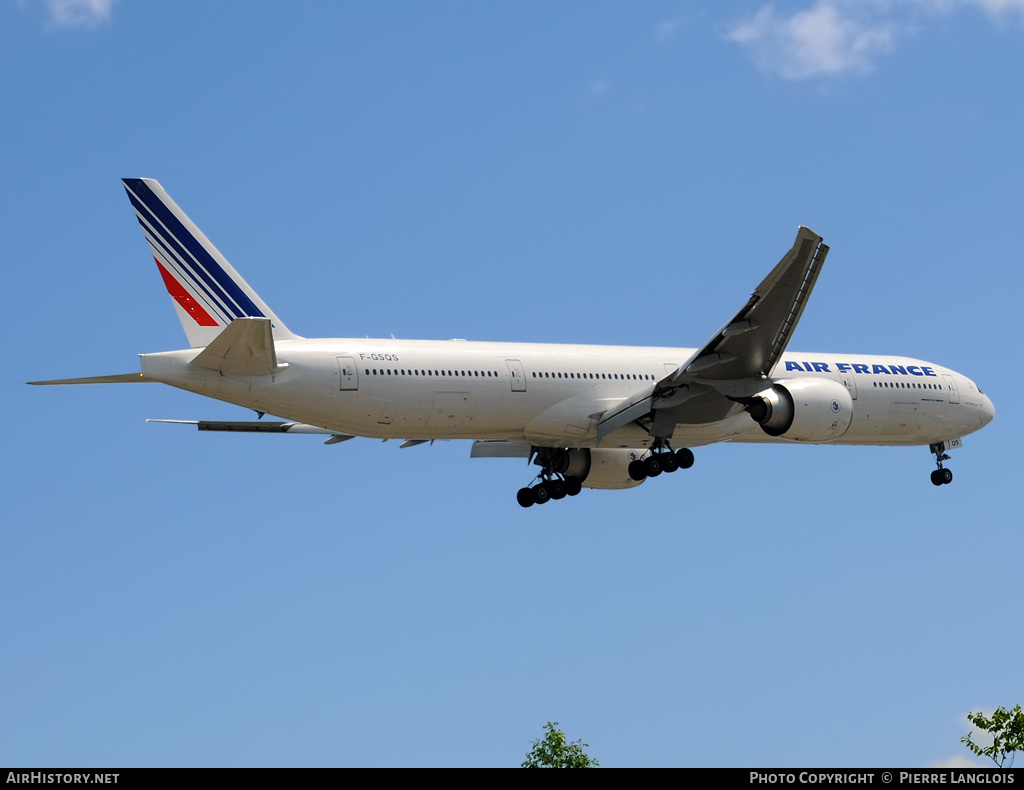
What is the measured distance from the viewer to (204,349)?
89.5 ft

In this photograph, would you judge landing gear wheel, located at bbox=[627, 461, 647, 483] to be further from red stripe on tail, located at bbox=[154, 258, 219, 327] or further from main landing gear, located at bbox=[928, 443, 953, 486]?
red stripe on tail, located at bbox=[154, 258, 219, 327]

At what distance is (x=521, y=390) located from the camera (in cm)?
3125

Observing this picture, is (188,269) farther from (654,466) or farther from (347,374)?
(654,466)

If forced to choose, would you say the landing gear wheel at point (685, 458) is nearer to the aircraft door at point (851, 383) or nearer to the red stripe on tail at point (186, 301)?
the aircraft door at point (851, 383)

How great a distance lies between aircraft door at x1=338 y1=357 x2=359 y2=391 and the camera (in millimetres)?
28984

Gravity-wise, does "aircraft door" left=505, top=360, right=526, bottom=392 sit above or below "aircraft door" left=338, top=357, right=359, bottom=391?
above

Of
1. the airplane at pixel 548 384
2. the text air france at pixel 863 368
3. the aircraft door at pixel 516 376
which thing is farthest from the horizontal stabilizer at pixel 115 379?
the text air france at pixel 863 368

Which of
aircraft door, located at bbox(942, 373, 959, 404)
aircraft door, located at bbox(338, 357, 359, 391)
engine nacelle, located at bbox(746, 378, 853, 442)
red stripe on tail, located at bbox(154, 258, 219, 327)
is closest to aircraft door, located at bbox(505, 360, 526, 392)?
aircraft door, located at bbox(338, 357, 359, 391)

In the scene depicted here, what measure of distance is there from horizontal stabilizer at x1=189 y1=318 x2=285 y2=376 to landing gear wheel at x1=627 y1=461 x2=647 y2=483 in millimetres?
9990

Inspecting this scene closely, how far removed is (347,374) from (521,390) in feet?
14.0

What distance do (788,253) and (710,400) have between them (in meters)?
5.12

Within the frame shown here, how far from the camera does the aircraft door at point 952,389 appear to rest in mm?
36656
